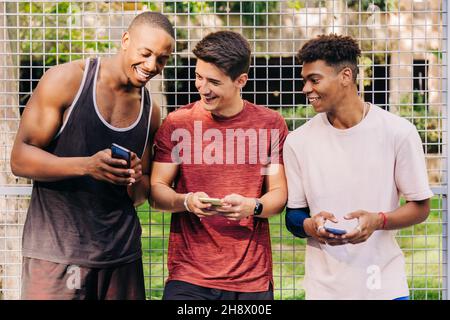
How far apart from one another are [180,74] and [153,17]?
473 cm

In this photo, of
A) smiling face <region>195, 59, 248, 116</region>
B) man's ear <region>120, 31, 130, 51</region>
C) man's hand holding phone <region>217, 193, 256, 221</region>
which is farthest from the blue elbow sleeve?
man's ear <region>120, 31, 130, 51</region>

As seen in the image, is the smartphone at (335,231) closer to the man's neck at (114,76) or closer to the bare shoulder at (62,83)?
the man's neck at (114,76)

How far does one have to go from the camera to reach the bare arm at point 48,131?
136 inches

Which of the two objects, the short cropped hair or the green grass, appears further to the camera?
the green grass

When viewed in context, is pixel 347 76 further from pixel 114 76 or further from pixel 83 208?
pixel 83 208

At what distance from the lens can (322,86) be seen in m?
3.56

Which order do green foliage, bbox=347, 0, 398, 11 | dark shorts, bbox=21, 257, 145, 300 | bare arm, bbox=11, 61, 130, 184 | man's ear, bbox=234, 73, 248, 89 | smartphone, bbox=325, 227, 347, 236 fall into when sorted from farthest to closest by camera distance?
green foliage, bbox=347, 0, 398, 11
man's ear, bbox=234, 73, 248, 89
dark shorts, bbox=21, 257, 145, 300
bare arm, bbox=11, 61, 130, 184
smartphone, bbox=325, 227, 347, 236

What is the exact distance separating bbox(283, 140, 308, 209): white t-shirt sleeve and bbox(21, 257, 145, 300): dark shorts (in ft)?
2.76

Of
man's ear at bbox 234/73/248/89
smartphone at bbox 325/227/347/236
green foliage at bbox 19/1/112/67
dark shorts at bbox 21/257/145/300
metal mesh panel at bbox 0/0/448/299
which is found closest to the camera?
smartphone at bbox 325/227/347/236

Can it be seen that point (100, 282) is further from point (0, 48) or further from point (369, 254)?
point (0, 48)

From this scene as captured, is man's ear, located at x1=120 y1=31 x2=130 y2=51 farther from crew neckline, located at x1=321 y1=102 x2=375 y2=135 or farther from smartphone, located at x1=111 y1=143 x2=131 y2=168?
crew neckline, located at x1=321 y1=102 x2=375 y2=135

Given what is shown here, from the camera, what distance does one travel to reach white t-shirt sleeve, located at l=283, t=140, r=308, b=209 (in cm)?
363

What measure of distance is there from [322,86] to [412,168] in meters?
0.56
